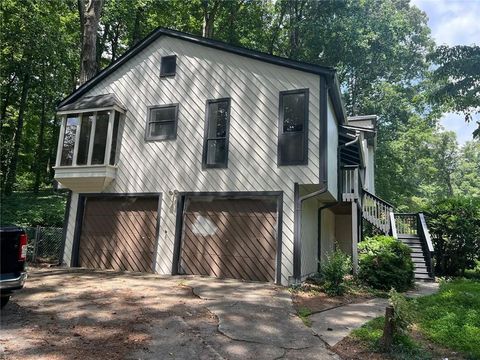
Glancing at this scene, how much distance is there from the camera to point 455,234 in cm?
1318

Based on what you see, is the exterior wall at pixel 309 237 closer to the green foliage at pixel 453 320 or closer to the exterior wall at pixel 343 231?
the green foliage at pixel 453 320

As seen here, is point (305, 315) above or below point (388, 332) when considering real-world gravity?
below

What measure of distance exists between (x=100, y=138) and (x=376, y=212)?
9967 mm

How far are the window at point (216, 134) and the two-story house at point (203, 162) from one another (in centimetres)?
3

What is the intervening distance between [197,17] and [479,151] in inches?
1744

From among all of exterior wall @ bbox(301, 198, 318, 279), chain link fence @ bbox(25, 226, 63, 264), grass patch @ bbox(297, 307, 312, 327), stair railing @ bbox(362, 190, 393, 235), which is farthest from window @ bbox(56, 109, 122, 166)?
stair railing @ bbox(362, 190, 393, 235)

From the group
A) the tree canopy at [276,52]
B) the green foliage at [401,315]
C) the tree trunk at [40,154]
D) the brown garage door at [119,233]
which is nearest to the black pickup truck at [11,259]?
the green foliage at [401,315]

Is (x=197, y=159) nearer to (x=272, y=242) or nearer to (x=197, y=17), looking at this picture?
(x=272, y=242)

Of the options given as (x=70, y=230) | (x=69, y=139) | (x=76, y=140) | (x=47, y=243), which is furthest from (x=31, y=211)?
(x=76, y=140)

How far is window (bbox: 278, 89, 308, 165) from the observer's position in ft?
32.3

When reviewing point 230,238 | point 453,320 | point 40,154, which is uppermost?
point 40,154

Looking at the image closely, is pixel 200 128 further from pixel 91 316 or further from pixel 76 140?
pixel 91 316

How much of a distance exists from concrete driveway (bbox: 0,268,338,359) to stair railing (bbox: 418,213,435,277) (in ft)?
20.0

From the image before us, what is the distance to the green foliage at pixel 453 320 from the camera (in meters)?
5.16
